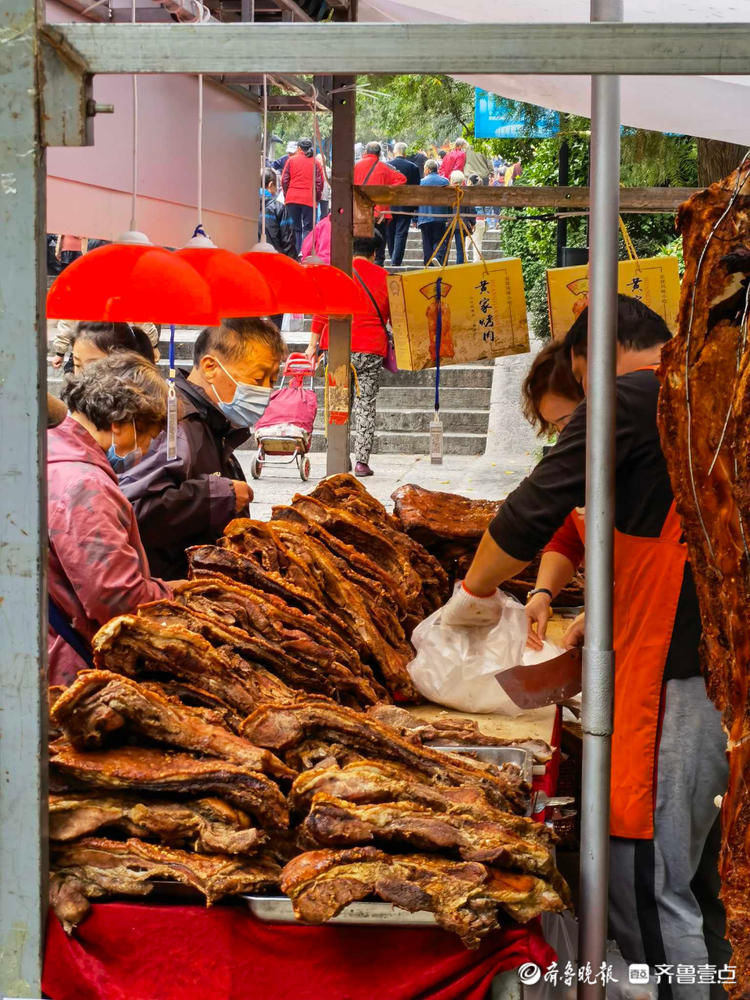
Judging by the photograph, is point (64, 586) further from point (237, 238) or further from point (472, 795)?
point (237, 238)

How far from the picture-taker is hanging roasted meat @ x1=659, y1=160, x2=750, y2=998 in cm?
190

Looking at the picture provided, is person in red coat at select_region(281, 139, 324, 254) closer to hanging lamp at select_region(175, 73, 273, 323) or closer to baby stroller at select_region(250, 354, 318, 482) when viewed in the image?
baby stroller at select_region(250, 354, 318, 482)

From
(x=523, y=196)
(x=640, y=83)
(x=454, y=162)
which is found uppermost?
(x=454, y=162)

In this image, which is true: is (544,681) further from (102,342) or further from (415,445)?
(415,445)

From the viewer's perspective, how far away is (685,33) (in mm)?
1735

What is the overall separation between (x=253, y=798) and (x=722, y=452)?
109cm

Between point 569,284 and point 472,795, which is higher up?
point 569,284

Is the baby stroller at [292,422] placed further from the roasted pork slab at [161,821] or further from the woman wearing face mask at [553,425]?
the roasted pork slab at [161,821]

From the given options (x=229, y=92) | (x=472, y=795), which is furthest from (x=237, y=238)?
(x=472, y=795)

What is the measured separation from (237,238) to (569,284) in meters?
2.86

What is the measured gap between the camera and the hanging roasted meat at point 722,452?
190 cm

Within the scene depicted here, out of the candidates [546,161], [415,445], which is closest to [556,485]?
[415,445]

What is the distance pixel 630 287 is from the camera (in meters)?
6.43

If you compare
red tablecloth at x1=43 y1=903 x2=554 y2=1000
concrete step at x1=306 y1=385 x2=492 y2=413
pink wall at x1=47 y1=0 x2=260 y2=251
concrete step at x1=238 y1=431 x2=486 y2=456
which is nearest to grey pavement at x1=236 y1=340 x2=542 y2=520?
concrete step at x1=238 y1=431 x2=486 y2=456
